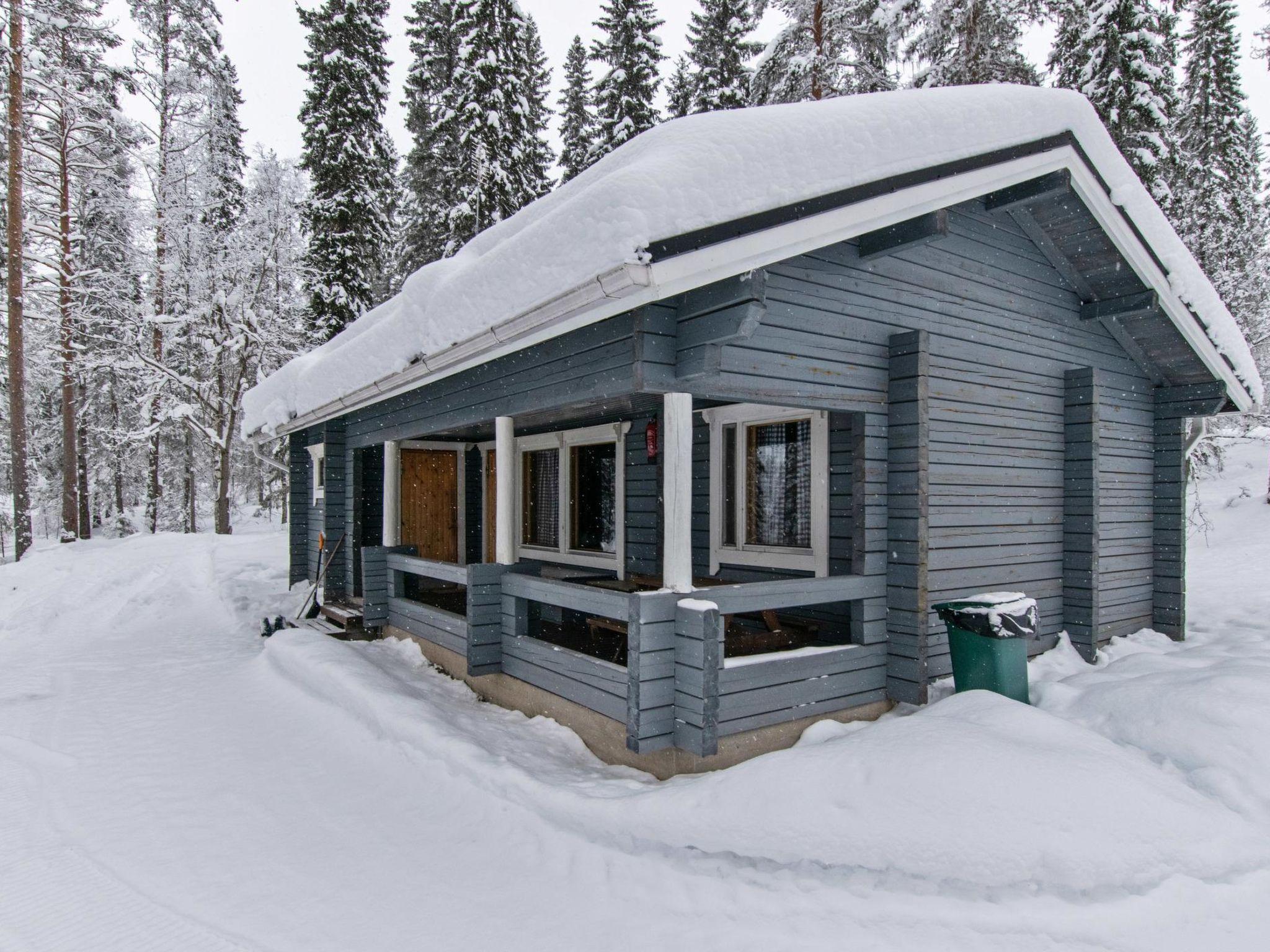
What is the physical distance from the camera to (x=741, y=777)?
3.90 metres

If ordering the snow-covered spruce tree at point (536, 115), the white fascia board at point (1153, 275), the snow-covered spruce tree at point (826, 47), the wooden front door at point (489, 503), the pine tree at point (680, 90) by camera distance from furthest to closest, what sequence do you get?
the pine tree at point (680, 90), the snow-covered spruce tree at point (536, 115), the snow-covered spruce tree at point (826, 47), the wooden front door at point (489, 503), the white fascia board at point (1153, 275)

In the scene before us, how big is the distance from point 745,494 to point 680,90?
18084 millimetres

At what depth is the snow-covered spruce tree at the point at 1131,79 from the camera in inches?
505

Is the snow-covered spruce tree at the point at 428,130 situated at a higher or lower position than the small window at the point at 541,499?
higher

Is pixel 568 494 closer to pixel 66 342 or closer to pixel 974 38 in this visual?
pixel 974 38

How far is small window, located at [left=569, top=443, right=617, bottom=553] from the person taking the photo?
8.19 metres

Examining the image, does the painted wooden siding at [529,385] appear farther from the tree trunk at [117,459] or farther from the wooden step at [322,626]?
the tree trunk at [117,459]

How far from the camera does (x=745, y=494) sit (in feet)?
→ 21.2

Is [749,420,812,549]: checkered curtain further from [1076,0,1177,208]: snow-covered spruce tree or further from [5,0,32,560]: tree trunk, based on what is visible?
[5,0,32,560]: tree trunk

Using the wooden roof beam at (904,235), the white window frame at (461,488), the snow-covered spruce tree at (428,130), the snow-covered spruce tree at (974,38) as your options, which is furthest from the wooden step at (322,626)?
the snow-covered spruce tree at (974,38)

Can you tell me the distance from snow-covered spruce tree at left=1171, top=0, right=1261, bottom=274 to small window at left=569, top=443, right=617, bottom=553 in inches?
620

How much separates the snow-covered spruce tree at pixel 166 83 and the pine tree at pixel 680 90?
12304 millimetres

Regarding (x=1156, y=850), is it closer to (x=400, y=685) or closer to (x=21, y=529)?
(x=400, y=685)

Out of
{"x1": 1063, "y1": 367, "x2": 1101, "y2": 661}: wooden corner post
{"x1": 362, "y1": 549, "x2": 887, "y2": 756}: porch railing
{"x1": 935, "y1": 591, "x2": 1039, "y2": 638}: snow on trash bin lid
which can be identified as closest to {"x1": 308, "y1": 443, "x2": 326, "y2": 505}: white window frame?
{"x1": 362, "y1": 549, "x2": 887, "y2": 756}: porch railing
